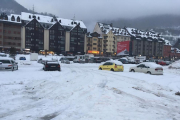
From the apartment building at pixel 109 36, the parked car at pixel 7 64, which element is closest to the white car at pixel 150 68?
the parked car at pixel 7 64

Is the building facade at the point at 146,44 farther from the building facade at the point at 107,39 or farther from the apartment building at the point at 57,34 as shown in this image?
the apartment building at the point at 57,34

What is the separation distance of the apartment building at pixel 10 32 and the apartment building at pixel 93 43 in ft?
112

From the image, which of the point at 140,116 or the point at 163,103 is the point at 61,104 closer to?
the point at 140,116

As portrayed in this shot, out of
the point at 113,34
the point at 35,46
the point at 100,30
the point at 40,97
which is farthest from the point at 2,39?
the point at 40,97

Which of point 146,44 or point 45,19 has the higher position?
point 45,19

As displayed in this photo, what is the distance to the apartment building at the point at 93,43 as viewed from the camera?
299 feet

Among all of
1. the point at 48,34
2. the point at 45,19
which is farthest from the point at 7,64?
the point at 45,19

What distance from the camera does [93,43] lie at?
301ft

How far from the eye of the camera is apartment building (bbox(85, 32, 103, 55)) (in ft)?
299

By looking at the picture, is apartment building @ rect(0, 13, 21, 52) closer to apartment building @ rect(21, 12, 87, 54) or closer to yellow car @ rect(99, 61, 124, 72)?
apartment building @ rect(21, 12, 87, 54)

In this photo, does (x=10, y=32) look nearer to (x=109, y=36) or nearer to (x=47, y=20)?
(x=47, y=20)

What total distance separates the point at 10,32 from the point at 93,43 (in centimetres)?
4080

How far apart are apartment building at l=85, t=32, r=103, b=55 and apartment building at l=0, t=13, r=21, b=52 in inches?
1348

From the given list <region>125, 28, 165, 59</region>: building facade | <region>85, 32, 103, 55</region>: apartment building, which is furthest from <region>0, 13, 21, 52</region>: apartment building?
<region>125, 28, 165, 59</region>: building facade
